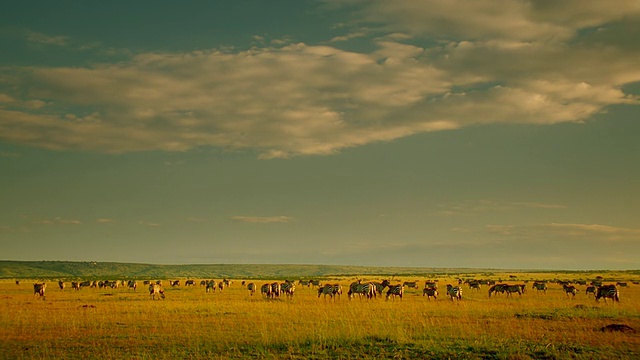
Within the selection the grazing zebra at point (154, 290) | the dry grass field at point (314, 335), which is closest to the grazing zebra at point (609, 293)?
the dry grass field at point (314, 335)

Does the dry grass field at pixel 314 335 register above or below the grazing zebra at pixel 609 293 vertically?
below

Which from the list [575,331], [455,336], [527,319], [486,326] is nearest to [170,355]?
[455,336]

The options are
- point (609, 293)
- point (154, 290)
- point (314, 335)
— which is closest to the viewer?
point (314, 335)

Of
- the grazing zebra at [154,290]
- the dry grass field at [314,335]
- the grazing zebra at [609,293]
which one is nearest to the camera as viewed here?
the dry grass field at [314,335]

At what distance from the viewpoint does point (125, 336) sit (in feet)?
73.8

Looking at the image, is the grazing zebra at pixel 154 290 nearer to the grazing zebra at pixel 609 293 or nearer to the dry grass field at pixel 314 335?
the dry grass field at pixel 314 335

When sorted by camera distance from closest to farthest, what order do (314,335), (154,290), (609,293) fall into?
(314,335) → (609,293) → (154,290)

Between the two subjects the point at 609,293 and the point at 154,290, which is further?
the point at 154,290

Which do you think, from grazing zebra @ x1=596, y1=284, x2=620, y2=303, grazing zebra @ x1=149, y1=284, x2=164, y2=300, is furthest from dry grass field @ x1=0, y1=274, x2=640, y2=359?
grazing zebra @ x1=149, y1=284, x2=164, y2=300

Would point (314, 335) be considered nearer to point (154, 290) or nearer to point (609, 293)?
point (609, 293)

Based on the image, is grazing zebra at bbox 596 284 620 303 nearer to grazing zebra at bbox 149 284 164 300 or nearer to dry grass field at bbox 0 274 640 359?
dry grass field at bbox 0 274 640 359

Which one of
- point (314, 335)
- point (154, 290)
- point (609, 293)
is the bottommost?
point (154, 290)

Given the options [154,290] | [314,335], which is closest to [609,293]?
[314,335]

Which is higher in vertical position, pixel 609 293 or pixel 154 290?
pixel 609 293
